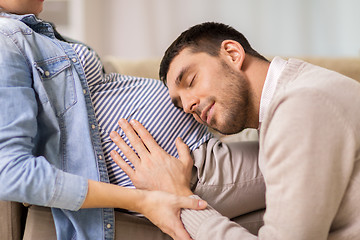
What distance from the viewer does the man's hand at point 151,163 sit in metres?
1.09

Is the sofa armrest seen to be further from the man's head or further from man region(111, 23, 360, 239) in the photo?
the man's head

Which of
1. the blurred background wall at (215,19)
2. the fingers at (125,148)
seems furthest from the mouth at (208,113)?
the blurred background wall at (215,19)

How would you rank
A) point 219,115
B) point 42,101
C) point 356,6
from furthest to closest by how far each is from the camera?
point 356,6 < point 219,115 < point 42,101

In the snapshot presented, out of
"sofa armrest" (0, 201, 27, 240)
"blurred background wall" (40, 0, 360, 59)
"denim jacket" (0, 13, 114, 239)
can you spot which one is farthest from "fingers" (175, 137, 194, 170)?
"blurred background wall" (40, 0, 360, 59)

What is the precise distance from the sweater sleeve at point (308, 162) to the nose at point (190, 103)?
37 centimetres

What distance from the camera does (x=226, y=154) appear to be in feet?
3.92

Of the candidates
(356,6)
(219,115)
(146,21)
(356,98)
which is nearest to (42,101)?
(219,115)

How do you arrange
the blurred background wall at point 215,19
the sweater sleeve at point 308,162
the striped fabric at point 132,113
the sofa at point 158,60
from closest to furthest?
the sweater sleeve at point 308,162 → the striped fabric at point 132,113 → the sofa at point 158,60 → the blurred background wall at point 215,19

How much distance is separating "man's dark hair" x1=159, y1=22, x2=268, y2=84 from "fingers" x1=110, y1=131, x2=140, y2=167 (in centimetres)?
30

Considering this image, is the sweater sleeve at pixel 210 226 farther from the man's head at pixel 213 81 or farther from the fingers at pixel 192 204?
the man's head at pixel 213 81

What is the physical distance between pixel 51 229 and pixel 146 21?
2.45 metres

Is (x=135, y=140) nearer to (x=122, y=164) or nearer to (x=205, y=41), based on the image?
(x=122, y=164)

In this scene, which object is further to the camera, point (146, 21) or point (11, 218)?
point (146, 21)

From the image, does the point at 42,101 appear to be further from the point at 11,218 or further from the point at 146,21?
the point at 146,21
